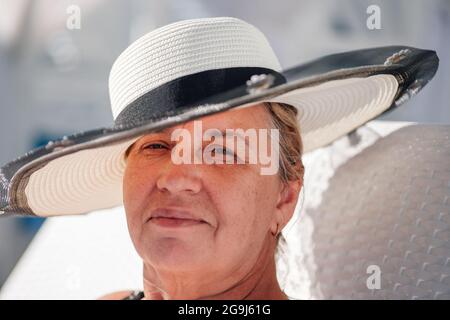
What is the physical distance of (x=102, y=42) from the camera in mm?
3479

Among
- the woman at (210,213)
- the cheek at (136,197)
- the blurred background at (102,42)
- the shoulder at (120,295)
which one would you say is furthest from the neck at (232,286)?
the blurred background at (102,42)

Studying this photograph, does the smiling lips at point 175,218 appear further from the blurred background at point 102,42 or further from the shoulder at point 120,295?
the blurred background at point 102,42

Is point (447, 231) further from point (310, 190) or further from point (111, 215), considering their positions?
point (111, 215)

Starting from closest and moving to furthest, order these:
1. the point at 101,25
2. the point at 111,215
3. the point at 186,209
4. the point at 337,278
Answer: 1. the point at 186,209
2. the point at 337,278
3. the point at 111,215
4. the point at 101,25

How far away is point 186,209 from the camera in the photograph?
1201 millimetres

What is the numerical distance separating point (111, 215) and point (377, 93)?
1.10 m

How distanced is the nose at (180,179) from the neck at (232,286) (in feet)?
0.62

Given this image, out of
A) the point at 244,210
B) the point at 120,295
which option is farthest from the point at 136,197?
the point at 120,295

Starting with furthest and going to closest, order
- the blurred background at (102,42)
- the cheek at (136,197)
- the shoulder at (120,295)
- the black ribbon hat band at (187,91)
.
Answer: the blurred background at (102,42)
the shoulder at (120,295)
the cheek at (136,197)
the black ribbon hat band at (187,91)

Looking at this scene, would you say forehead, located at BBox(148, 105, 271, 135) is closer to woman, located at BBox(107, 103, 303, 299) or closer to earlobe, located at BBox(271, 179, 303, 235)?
woman, located at BBox(107, 103, 303, 299)

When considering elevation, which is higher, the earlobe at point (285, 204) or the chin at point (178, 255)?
the earlobe at point (285, 204)

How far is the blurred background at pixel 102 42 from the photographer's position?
122 inches

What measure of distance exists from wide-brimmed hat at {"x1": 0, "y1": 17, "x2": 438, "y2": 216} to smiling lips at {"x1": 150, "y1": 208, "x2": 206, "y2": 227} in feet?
0.57
